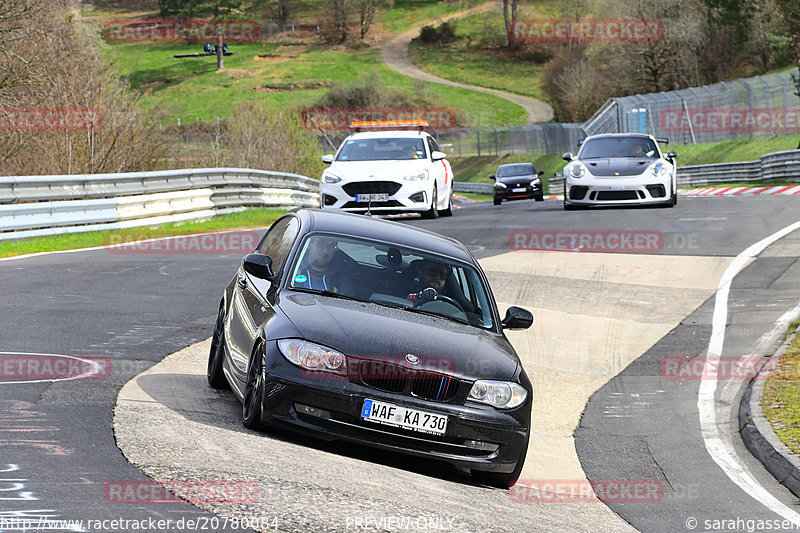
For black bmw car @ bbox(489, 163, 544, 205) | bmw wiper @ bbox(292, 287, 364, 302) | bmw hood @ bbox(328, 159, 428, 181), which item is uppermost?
bmw wiper @ bbox(292, 287, 364, 302)

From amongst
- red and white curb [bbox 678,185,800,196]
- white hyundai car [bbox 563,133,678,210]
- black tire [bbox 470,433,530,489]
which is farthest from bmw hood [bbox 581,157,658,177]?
black tire [bbox 470,433,530,489]

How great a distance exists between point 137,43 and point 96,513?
13798cm

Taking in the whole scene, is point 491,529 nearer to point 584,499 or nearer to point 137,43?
point 584,499

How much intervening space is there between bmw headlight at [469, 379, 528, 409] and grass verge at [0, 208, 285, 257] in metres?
11.7

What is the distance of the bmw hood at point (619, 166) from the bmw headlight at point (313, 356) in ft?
58.5

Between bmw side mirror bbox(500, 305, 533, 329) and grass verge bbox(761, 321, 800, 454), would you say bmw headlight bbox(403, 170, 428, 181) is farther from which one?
bmw side mirror bbox(500, 305, 533, 329)

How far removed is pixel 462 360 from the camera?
6879 mm

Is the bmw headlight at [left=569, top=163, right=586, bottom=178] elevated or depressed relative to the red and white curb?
elevated

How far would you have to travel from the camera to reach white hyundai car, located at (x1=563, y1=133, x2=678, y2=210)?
77.6ft

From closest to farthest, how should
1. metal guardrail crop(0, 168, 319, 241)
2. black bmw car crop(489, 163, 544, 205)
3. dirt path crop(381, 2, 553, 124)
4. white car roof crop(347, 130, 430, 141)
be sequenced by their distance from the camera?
metal guardrail crop(0, 168, 319, 241) < white car roof crop(347, 130, 430, 141) < black bmw car crop(489, 163, 544, 205) < dirt path crop(381, 2, 553, 124)

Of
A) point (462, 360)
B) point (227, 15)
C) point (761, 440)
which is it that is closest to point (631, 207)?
point (761, 440)

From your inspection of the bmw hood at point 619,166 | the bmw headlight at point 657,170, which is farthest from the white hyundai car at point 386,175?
the bmw headlight at point 657,170

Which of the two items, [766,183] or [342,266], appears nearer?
[342,266]

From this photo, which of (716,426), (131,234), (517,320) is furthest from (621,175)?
(517,320)
